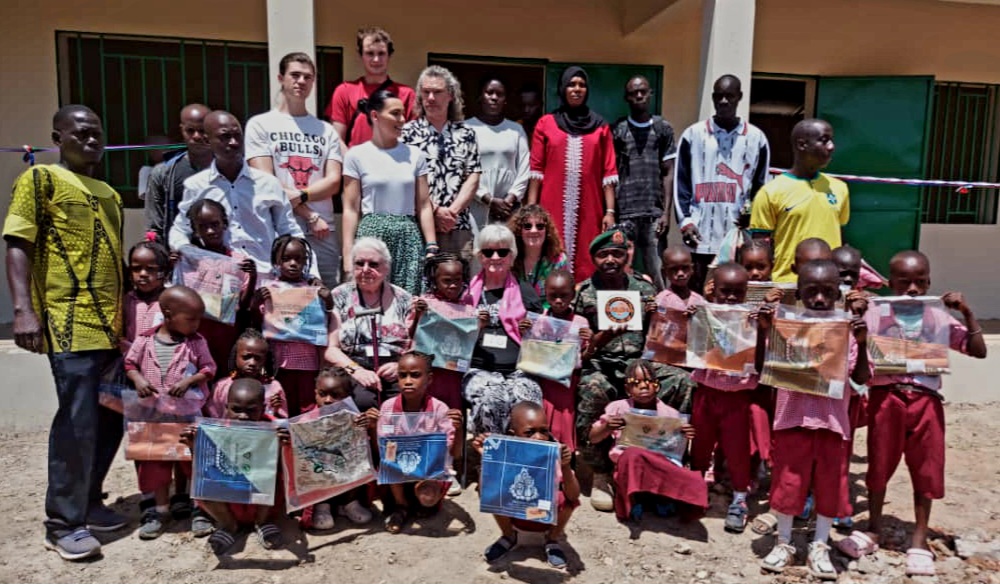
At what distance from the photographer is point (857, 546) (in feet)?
11.1

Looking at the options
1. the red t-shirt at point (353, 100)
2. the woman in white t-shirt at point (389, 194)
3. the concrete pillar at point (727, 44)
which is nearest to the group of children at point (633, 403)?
the woman in white t-shirt at point (389, 194)

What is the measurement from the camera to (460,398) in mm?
3984

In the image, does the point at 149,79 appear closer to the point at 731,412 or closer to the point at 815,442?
the point at 731,412

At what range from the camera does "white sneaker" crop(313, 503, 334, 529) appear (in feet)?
11.6

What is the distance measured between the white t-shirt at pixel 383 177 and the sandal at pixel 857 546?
116 inches

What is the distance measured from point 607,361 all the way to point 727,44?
2.90 meters

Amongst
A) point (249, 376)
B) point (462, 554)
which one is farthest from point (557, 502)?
point (249, 376)

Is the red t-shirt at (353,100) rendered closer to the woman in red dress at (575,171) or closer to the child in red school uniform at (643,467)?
the woman in red dress at (575,171)

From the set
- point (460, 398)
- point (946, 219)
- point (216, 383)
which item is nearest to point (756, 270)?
point (460, 398)

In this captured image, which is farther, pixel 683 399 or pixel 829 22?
pixel 829 22

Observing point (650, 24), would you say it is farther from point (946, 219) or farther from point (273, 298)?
point (273, 298)

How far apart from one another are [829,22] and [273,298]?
6.46 metres

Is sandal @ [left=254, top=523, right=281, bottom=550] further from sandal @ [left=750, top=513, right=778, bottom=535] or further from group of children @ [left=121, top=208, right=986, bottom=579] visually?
sandal @ [left=750, top=513, right=778, bottom=535]

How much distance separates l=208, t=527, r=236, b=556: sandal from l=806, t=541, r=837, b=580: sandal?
106 inches
